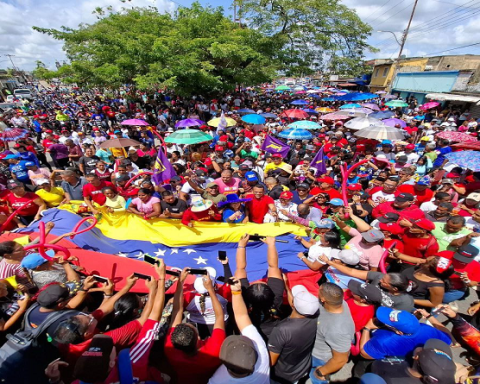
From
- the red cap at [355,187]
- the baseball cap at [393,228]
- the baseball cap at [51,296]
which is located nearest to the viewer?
the baseball cap at [51,296]

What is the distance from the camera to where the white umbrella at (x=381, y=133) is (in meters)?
6.91

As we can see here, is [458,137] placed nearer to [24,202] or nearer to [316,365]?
[316,365]

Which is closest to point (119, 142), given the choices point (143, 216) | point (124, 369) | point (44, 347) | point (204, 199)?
point (143, 216)

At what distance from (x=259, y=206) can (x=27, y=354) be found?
3.65 meters

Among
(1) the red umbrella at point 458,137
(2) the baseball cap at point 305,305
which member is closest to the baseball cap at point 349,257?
(2) the baseball cap at point 305,305

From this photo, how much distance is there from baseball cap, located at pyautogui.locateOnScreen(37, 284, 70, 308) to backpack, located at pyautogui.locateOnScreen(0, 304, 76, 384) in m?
0.13

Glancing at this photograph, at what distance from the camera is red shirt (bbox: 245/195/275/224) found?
465cm

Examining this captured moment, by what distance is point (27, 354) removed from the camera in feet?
7.46

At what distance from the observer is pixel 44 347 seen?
2371 mm

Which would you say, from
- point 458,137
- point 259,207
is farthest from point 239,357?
point 458,137

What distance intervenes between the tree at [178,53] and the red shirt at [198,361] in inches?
540

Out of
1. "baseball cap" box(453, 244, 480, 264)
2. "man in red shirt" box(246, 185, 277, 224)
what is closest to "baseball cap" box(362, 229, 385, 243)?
"baseball cap" box(453, 244, 480, 264)

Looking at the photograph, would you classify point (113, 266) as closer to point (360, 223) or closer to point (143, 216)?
point (143, 216)

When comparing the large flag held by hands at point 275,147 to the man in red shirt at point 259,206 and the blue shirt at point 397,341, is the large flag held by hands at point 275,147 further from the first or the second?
the blue shirt at point 397,341
